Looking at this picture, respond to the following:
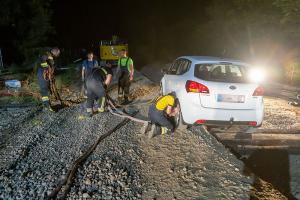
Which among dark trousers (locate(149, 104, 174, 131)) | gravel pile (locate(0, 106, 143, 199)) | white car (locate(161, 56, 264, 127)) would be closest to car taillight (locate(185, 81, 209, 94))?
white car (locate(161, 56, 264, 127))

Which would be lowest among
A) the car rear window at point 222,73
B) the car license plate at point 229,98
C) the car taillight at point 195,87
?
the car license plate at point 229,98

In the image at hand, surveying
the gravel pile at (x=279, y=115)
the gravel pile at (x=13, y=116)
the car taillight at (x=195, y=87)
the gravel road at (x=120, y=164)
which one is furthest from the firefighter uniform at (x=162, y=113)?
the gravel pile at (x=13, y=116)

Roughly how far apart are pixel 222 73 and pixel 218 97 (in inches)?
44.3

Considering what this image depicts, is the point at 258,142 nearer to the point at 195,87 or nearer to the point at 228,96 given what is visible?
the point at 228,96

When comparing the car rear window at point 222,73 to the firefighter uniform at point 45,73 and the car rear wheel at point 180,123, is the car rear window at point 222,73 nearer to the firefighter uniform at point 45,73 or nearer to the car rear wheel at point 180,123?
the car rear wheel at point 180,123

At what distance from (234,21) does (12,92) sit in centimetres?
1757

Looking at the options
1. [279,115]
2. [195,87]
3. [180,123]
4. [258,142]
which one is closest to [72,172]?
[180,123]

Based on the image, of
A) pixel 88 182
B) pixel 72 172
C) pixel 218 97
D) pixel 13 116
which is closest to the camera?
pixel 88 182

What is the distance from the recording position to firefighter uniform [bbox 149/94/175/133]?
617 cm

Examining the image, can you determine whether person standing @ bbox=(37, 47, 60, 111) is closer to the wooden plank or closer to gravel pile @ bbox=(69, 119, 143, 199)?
gravel pile @ bbox=(69, 119, 143, 199)

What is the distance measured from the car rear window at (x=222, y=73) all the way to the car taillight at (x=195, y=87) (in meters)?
0.20

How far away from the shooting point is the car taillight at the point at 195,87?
5.80 metres

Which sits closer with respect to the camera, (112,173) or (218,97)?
(112,173)

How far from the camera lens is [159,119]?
20.8 ft
